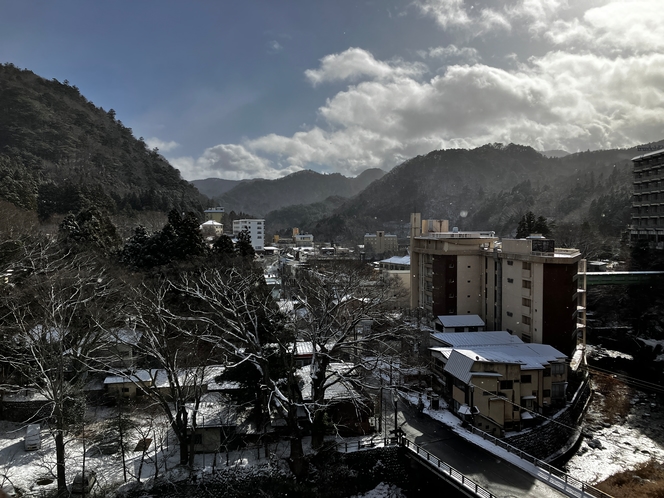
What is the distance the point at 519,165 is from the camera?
135375mm

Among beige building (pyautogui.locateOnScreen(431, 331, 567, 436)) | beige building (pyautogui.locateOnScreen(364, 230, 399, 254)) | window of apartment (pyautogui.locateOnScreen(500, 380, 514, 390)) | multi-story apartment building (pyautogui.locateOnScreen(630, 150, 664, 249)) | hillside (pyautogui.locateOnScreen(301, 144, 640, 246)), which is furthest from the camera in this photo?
hillside (pyautogui.locateOnScreen(301, 144, 640, 246))

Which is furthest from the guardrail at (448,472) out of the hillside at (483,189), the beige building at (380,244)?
the hillside at (483,189)

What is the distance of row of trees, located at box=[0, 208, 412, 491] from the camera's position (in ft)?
36.6

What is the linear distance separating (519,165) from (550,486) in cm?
14188

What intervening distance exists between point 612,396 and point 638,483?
699 cm

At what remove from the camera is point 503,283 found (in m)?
21.4

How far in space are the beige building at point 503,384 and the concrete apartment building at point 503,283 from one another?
2.33 metres

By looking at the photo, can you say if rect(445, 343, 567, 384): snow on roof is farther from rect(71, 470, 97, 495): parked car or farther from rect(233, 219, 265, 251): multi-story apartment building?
rect(233, 219, 265, 251): multi-story apartment building

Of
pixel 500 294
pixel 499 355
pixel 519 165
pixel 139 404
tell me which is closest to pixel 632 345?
pixel 500 294

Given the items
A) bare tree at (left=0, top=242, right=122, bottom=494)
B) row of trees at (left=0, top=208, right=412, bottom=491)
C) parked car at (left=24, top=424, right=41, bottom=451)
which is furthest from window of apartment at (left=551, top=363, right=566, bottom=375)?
parked car at (left=24, top=424, right=41, bottom=451)

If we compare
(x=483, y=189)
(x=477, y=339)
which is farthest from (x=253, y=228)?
(x=483, y=189)

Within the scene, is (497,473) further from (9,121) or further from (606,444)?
(9,121)

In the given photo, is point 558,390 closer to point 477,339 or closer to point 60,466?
point 477,339

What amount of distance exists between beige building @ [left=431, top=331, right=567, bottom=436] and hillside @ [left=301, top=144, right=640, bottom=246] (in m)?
51.7
